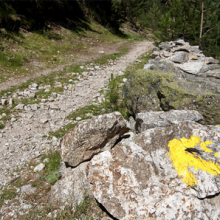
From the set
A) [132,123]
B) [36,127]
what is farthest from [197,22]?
[36,127]

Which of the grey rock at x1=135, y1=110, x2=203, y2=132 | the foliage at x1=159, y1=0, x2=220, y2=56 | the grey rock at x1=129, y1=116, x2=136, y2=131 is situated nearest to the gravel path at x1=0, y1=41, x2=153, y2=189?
the grey rock at x1=129, y1=116, x2=136, y2=131

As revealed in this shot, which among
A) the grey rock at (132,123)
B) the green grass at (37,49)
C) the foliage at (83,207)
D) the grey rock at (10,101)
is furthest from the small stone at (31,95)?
the foliage at (83,207)

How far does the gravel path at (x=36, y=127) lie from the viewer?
459cm

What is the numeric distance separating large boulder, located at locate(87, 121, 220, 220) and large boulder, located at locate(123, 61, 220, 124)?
3.56 feet

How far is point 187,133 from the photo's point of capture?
302cm

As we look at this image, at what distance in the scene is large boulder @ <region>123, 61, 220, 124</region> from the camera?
3955 mm

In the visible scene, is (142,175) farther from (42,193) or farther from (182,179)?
(42,193)

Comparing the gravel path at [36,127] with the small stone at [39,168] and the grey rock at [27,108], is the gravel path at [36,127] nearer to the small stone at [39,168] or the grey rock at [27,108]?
the grey rock at [27,108]

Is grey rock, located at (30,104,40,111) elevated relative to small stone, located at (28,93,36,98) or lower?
lower

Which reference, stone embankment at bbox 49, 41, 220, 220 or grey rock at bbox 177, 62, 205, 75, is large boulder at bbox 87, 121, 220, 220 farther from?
grey rock at bbox 177, 62, 205, 75

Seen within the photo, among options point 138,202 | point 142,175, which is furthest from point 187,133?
point 138,202

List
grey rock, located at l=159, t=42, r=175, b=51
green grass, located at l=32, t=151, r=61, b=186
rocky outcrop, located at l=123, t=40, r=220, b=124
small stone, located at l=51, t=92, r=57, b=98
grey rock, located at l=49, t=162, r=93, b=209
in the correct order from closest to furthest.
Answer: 1. grey rock, located at l=49, t=162, r=93, b=209
2. green grass, located at l=32, t=151, r=61, b=186
3. rocky outcrop, located at l=123, t=40, r=220, b=124
4. small stone, located at l=51, t=92, r=57, b=98
5. grey rock, located at l=159, t=42, r=175, b=51

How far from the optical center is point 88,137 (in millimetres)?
3559

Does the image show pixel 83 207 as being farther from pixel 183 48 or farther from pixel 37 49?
pixel 37 49
